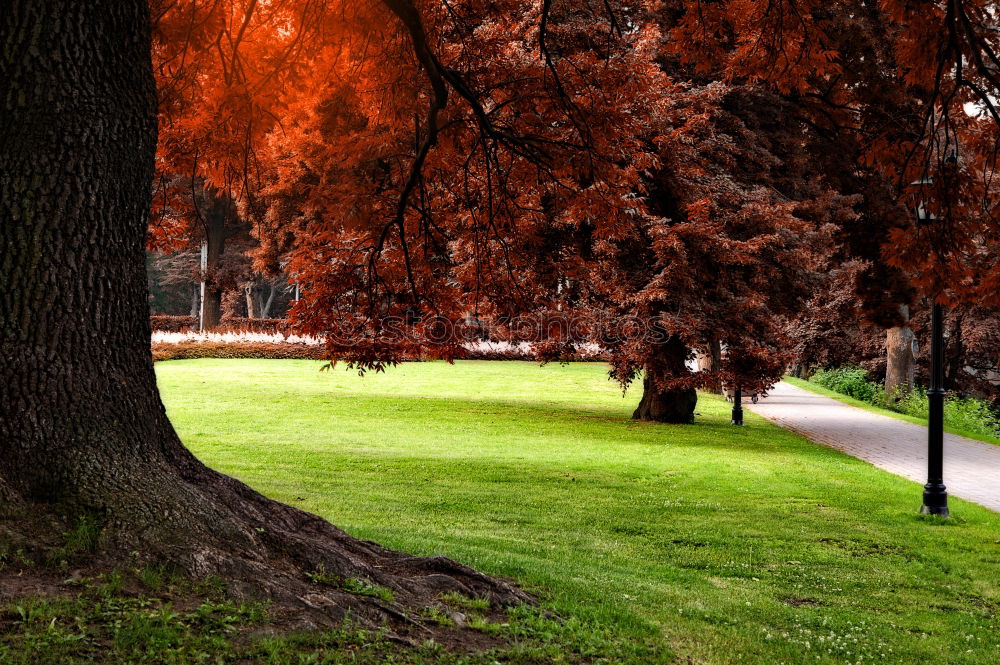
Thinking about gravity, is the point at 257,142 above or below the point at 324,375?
above

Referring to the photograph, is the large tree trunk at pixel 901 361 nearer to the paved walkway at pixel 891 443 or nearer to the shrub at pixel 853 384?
the shrub at pixel 853 384

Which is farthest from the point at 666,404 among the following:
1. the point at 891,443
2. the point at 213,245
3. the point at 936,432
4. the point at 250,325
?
the point at 250,325

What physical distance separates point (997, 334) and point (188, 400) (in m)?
25.2

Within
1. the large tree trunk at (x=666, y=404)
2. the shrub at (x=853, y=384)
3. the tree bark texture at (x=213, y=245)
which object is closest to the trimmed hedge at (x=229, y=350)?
the tree bark texture at (x=213, y=245)

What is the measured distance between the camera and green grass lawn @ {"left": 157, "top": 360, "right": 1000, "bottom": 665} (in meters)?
6.20

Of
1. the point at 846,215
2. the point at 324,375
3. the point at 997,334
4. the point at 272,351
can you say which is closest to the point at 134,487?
the point at 846,215

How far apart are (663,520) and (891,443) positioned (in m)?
10.8

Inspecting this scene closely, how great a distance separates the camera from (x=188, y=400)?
23141mm

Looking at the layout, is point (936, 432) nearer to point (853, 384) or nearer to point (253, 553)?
point (253, 553)

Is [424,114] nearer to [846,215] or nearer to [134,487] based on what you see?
[134,487]

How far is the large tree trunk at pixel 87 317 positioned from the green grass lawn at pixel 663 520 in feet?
7.93

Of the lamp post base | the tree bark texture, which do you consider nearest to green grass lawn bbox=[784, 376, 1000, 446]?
the lamp post base

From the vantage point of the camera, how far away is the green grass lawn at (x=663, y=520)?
620 centimetres

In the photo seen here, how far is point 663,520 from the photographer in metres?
10.2
